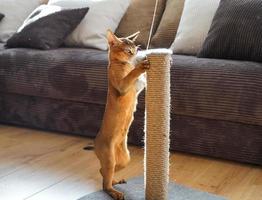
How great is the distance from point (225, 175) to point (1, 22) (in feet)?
6.81

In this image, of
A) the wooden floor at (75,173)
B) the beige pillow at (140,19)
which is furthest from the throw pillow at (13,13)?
the wooden floor at (75,173)

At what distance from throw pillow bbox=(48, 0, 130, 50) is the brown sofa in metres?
0.18

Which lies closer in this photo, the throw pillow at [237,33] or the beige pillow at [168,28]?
the throw pillow at [237,33]

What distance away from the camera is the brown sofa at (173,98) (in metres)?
1.81

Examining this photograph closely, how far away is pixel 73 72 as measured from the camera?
2215mm

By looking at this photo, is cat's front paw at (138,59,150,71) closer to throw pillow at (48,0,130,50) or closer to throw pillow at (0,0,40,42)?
throw pillow at (48,0,130,50)

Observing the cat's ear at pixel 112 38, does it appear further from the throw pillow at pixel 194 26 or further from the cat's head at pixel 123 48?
the throw pillow at pixel 194 26

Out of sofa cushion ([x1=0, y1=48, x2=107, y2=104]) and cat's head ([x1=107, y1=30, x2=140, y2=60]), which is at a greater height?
cat's head ([x1=107, y1=30, x2=140, y2=60])

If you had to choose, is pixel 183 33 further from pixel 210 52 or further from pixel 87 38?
pixel 87 38

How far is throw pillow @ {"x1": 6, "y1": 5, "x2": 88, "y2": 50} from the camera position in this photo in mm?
2545

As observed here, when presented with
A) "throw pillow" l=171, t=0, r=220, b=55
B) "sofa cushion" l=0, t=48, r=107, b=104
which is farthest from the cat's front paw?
"throw pillow" l=171, t=0, r=220, b=55

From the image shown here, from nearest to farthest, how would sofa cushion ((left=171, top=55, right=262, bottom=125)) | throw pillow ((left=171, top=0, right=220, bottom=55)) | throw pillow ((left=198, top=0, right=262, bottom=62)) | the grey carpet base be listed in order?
the grey carpet base
sofa cushion ((left=171, top=55, right=262, bottom=125))
throw pillow ((left=198, top=0, right=262, bottom=62))
throw pillow ((left=171, top=0, right=220, bottom=55))

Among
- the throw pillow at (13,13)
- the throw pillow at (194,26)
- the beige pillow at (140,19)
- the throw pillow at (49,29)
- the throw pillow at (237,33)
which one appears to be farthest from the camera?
the throw pillow at (13,13)

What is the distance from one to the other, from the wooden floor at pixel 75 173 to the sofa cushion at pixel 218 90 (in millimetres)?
224
